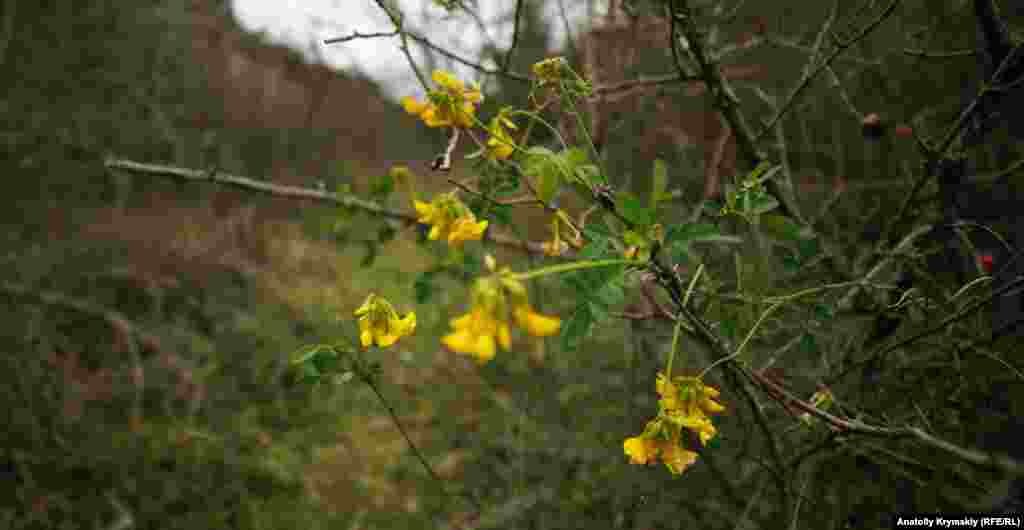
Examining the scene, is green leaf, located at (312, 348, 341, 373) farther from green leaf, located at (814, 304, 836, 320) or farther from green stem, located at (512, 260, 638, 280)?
green leaf, located at (814, 304, 836, 320)

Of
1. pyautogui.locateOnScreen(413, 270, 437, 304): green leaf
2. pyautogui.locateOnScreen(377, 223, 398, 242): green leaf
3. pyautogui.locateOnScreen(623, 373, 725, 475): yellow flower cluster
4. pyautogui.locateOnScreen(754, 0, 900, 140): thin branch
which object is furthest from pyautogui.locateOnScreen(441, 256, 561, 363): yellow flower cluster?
pyautogui.locateOnScreen(377, 223, 398, 242): green leaf

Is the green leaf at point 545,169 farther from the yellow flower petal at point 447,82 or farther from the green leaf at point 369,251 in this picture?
the green leaf at point 369,251

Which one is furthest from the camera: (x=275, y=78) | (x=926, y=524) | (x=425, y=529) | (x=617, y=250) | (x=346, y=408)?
(x=275, y=78)

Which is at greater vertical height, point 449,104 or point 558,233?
point 449,104

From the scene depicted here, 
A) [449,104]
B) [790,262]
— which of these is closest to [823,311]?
[790,262]

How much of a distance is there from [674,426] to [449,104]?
0.54m

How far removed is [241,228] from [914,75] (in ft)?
17.9

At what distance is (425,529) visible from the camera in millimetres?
2504

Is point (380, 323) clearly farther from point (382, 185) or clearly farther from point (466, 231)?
point (382, 185)

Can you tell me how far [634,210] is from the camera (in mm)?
622

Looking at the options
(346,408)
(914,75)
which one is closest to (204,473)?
(346,408)

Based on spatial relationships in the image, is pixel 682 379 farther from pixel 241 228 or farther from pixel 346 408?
pixel 241 228

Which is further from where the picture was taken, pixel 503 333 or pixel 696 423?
pixel 696 423

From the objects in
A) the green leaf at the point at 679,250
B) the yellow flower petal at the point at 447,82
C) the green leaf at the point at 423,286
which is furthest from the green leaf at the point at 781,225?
the green leaf at the point at 423,286
